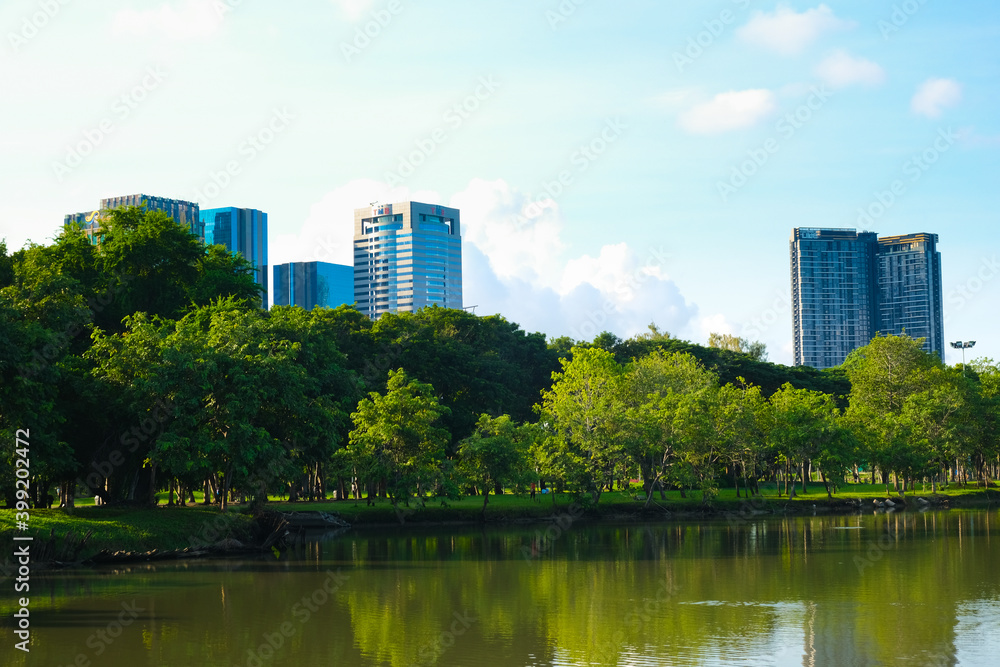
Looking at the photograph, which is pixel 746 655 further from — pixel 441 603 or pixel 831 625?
pixel 441 603

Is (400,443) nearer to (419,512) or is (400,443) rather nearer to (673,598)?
(419,512)

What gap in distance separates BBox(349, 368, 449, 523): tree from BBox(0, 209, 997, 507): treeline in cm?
12

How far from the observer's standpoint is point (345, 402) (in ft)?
186

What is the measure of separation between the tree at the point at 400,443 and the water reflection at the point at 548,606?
10828mm

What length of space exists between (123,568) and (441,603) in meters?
14.3

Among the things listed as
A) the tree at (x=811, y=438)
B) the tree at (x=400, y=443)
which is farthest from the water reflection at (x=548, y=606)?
the tree at (x=811, y=438)

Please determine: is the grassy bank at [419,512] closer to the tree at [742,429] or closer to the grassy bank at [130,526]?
the grassy bank at [130,526]

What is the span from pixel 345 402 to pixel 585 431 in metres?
14.9

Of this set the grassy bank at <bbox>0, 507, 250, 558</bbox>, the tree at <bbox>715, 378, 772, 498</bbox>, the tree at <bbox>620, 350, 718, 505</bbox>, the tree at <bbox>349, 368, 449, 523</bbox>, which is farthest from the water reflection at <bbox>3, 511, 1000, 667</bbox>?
the tree at <bbox>715, 378, 772, 498</bbox>

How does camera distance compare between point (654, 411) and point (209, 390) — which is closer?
point (209, 390)

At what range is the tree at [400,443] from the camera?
54.3 m

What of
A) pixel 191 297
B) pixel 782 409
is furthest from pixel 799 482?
pixel 191 297

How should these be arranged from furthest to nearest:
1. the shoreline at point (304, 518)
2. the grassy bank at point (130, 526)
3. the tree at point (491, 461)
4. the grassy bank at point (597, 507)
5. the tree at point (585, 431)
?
the tree at point (585, 431)
the grassy bank at point (597, 507)
the tree at point (491, 461)
the shoreline at point (304, 518)
the grassy bank at point (130, 526)

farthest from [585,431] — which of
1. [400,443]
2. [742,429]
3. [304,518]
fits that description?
[304,518]
